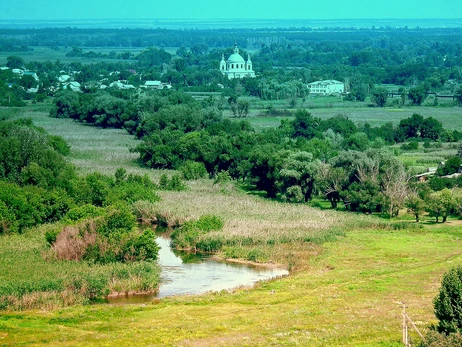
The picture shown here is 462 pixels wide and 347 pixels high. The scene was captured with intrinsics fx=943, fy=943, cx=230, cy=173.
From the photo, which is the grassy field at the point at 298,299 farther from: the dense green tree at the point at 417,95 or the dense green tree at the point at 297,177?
the dense green tree at the point at 417,95

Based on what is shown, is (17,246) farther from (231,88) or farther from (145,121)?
(231,88)

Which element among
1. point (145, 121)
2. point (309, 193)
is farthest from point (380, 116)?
point (309, 193)

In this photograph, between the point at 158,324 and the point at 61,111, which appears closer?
the point at 158,324

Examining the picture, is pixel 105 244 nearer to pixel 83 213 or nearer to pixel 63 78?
pixel 83 213

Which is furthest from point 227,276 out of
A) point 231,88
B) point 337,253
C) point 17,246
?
point 231,88

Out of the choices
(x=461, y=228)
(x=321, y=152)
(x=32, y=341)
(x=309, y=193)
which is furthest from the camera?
(x=321, y=152)

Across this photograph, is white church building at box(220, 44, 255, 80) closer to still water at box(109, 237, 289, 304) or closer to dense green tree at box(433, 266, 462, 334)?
still water at box(109, 237, 289, 304)

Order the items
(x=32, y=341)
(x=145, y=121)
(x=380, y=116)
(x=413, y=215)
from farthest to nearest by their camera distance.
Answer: (x=380, y=116), (x=145, y=121), (x=413, y=215), (x=32, y=341)
